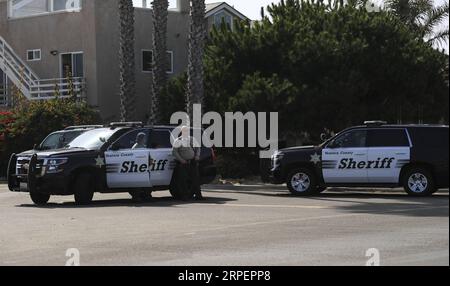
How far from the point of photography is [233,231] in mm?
12500

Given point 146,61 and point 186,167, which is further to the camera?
point 146,61

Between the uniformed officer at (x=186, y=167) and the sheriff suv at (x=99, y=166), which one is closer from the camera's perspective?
the sheriff suv at (x=99, y=166)

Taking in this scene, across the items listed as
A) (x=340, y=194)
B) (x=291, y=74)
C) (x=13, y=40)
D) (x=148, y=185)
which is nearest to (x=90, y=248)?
(x=148, y=185)

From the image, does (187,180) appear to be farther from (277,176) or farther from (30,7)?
(30,7)

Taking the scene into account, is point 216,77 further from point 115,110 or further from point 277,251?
point 277,251

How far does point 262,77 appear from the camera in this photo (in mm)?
27000

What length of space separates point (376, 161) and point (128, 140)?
6081 mm

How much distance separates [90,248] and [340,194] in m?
10.9

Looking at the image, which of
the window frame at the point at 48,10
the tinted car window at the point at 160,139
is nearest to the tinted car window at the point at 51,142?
the tinted car window at the point at 160,139

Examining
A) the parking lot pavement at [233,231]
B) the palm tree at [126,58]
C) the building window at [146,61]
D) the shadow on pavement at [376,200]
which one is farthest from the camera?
the building window at [146,61]

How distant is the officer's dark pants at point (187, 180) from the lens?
742 inches

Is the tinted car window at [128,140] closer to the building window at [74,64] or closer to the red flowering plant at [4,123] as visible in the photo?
the red flowering plant at [4,123]

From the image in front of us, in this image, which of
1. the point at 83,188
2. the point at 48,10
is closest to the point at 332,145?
the point at 83,188

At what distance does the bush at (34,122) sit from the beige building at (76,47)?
10.3ft
